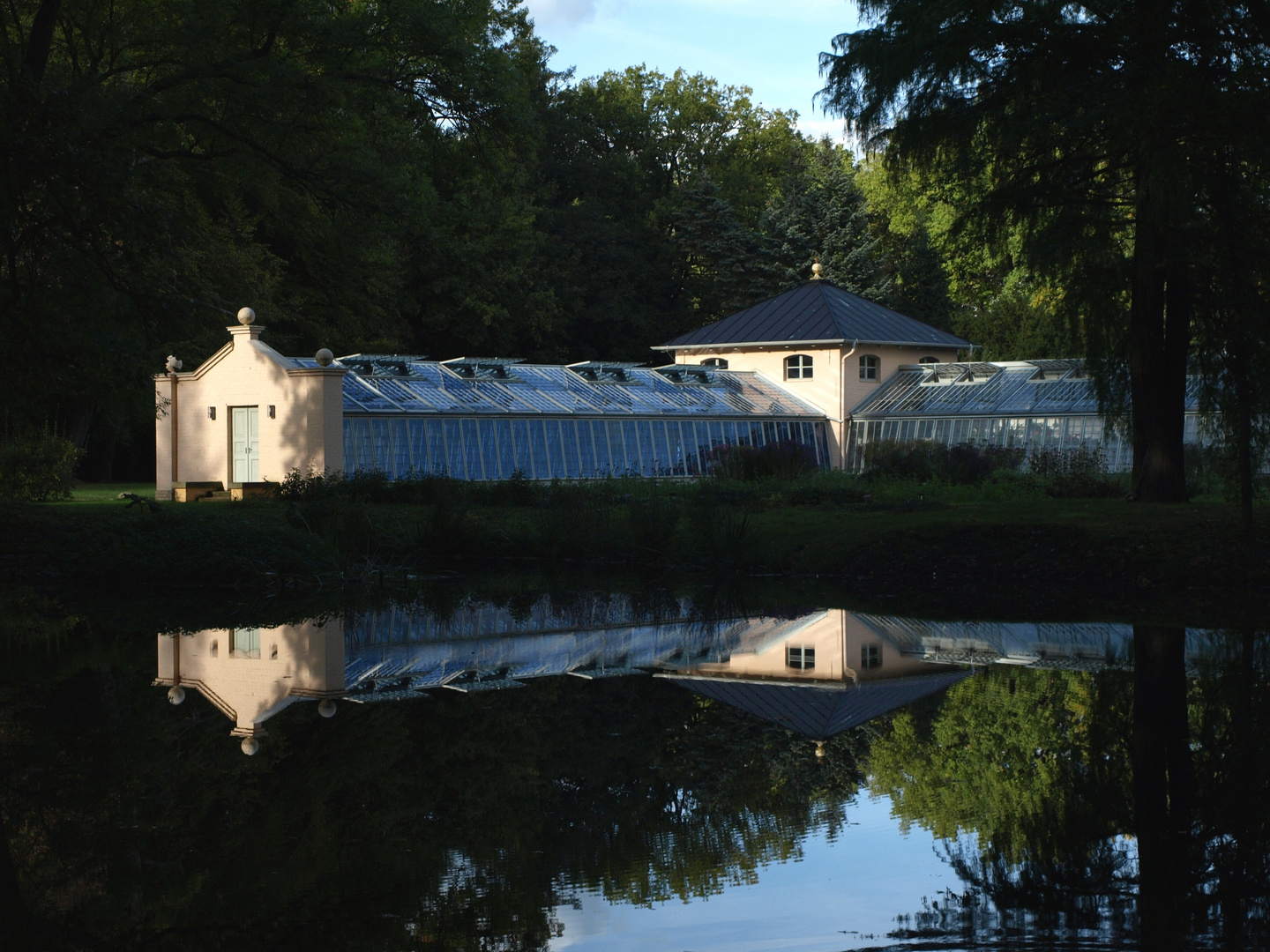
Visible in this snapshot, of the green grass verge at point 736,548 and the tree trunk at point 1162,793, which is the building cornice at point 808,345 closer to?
the green grass verge at point 736,548

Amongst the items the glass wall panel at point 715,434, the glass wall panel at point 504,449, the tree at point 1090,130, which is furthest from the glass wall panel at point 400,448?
the tree at point 1090,130

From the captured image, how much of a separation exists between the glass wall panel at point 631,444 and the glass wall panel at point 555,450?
6.35 feet

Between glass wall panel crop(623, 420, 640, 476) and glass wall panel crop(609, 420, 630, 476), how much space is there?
8 cm

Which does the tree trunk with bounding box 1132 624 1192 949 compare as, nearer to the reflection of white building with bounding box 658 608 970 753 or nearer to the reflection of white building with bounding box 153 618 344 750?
the reflection of white building with bounding box 658 608 970 753

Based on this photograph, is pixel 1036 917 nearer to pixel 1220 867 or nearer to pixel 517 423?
pixel 1220 867

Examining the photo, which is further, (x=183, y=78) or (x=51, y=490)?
(x=51, y=490)

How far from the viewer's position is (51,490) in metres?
28.7

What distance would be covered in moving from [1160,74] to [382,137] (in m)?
17.8

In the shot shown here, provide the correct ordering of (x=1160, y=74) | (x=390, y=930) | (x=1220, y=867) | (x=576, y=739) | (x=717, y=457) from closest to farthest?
1. (x=390, y=930)
2. (x=1220, y=867)
3. (x=576, y=739)
4. (x=1160, y=74)
5. (x=717, y=457)

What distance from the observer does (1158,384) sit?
1944 cm

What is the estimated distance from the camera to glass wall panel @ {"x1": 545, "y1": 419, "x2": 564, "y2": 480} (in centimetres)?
3086

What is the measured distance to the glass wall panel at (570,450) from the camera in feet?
102

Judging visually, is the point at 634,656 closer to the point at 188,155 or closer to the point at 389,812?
the point at 389,812

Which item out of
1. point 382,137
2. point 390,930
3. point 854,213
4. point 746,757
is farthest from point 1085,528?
point 854,213
